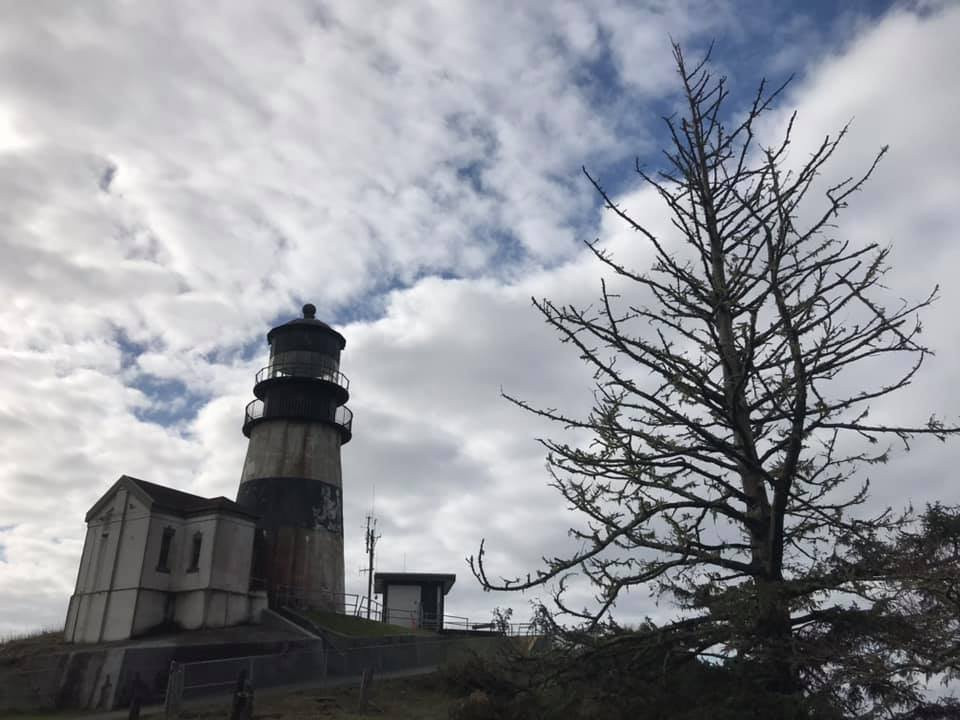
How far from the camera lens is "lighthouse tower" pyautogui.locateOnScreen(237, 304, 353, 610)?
35.6m

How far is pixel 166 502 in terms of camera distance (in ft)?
110

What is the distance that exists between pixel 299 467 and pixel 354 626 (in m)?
7.96

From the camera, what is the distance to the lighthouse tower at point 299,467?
35594 mm

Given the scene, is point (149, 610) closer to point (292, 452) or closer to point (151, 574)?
point (151, 574)

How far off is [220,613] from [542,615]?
86.1ft

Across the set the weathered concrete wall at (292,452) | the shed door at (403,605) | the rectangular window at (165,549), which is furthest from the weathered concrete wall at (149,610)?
the shed door at (403,605)

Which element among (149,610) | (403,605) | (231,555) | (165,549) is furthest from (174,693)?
(403,605)

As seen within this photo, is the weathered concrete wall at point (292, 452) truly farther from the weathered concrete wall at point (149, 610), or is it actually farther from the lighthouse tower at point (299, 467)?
the weathered concrete wall at point (149, 610)

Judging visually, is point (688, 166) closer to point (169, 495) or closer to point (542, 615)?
point (542, 615)

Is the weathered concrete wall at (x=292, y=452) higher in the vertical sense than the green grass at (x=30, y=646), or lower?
higher

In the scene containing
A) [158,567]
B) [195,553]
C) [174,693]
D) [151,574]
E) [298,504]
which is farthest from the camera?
[298,504]

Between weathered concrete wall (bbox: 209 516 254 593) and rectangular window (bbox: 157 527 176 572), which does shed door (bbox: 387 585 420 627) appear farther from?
rectangular window (bbox: 157 527 176 572)

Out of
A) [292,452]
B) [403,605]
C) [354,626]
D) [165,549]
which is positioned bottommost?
[354,626]

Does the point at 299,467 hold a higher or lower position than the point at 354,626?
higher
